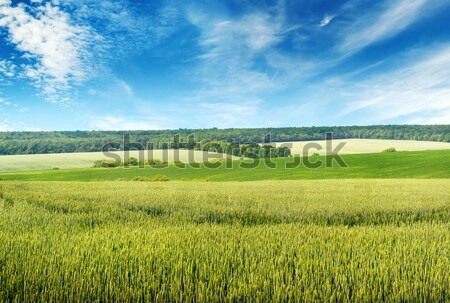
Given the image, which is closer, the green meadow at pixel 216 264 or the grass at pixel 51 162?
the green meadow at pixel 216 264

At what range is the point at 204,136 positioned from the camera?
A: 440 ft

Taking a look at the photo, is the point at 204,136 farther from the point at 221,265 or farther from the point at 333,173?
the point at 221,265

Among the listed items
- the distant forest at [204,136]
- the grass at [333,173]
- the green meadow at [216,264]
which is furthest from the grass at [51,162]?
the green meadow at [216,264]

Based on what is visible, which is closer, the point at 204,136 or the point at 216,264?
the point at 216,264

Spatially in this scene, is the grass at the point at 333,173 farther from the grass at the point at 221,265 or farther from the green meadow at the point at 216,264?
the grass at the point at 221,265

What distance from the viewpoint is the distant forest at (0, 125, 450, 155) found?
10906 cm

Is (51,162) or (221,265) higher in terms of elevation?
(221,265)

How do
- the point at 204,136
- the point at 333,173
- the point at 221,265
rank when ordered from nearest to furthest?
the point at 221,265 → the point at 333,173 → the point at 204,136

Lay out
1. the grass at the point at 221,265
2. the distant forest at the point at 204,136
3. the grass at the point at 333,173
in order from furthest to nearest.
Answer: the distant forest at the point at 204,136 → the grass at the point at 333,173 → the grass at the point at 221,265

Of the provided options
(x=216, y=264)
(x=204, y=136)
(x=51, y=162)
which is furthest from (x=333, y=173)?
(x=204, y=136)

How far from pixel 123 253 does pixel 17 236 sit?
247 cm

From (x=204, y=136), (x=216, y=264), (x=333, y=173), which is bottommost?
(x=333, y=173)

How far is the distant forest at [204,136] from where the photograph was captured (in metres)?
109

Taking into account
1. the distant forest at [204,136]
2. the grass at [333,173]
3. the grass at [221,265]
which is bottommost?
the grass at [333,173]
